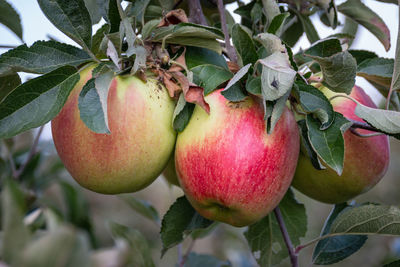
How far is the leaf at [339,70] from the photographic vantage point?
0.74 metres

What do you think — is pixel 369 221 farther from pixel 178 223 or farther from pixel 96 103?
pixel 96 103

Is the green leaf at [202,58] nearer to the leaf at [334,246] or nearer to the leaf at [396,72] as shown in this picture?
the leaf at [396,72]

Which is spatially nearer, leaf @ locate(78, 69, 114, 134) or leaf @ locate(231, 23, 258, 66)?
leaf @ locate(78, 69, 114, 134)

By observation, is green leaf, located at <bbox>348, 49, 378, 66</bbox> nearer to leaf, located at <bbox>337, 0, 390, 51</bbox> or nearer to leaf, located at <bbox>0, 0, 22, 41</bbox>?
leaf, located at <bbox>337, 0, 390, 51</bbox>

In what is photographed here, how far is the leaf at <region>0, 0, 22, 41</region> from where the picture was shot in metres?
0.94

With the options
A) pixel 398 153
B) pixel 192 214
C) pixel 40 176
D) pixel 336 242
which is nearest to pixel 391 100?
pixel 336 242

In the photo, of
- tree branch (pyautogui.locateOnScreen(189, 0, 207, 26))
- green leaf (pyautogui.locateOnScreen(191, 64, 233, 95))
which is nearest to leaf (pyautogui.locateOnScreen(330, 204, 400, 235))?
green leaf (pyautogui.locateOnScreen(191, 64, 233, 95))

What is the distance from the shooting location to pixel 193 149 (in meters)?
0.82

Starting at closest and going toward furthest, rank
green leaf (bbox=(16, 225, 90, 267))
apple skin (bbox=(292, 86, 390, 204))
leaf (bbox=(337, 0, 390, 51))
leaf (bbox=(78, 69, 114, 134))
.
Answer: green leaf (bbox=(16, 225, 90, 267)) < leaf (bbox=(78, 69, 114, 134)) < apple skin (bbox=(292, 86, 390, 204)) < leaf (bbox=(337, 0, 390, 51))

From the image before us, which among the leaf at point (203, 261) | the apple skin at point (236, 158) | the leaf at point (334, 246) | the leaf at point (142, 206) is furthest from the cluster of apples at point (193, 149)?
the leaf at point (203, 261)

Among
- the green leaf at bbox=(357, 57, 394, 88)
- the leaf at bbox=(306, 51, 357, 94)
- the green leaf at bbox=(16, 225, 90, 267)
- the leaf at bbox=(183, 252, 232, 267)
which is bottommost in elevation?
the leaf at bbox=(183, 252, 232, 267)

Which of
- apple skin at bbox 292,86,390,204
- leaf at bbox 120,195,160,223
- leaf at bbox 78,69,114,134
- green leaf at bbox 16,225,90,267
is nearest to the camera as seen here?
green leaf at bbox 16,225,90,267

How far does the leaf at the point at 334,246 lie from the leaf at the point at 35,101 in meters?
0.69

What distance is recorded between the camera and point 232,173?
78 cm
